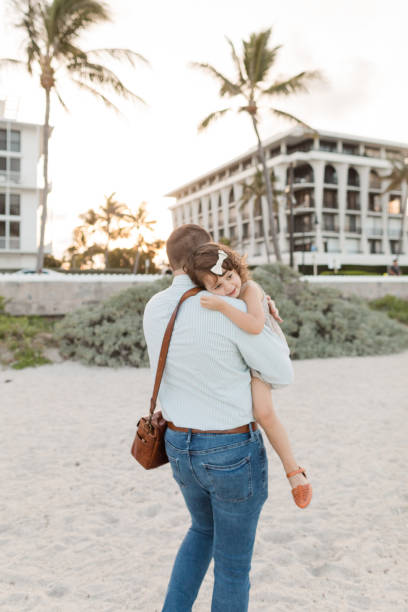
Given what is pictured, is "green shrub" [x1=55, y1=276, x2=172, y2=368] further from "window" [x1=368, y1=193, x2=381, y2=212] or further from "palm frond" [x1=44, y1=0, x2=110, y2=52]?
"window" [x1=368, y1=193, x2=381, y2=212]

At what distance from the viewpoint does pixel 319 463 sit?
4609mm

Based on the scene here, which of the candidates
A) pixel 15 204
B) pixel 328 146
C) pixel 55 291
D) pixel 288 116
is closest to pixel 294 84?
pixel 288 116

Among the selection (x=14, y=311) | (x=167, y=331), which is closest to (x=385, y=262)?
(x=14, y=311)

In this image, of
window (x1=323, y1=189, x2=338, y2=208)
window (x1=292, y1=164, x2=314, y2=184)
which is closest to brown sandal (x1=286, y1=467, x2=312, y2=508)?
window (x1=292, y1=164, x2=314, y2=184)

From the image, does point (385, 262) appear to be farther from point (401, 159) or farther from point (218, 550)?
point (218, 550)

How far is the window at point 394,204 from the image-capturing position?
5669 centimetres

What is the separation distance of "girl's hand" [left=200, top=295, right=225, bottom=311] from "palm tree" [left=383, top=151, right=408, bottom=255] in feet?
170

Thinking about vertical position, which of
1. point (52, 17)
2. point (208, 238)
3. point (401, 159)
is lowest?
point (208, 238)

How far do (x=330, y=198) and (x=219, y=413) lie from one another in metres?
54.9

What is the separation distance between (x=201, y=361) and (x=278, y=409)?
5.30 meters

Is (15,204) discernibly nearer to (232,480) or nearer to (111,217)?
(111,217)

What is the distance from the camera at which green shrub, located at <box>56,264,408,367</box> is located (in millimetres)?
10133

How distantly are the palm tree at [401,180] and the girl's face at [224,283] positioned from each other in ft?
170

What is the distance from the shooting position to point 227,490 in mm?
1612
